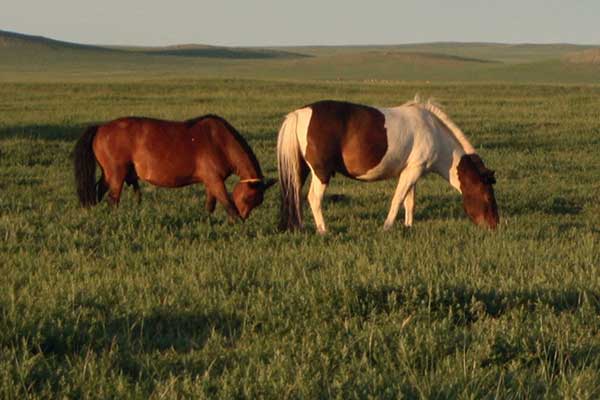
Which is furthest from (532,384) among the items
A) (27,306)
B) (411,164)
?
(411,164)

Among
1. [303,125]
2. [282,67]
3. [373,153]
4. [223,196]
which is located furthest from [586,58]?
[223,196]

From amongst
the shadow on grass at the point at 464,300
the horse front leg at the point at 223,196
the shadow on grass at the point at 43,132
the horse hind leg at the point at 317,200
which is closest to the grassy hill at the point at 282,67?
the shadow on grass at the point at 43,132

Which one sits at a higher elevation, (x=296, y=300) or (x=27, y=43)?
→ (x=296, y=300)

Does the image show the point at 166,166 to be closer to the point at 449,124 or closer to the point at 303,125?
the point at 303,125

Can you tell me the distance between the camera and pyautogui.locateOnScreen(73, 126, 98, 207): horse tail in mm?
11531

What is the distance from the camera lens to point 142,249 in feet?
28.6

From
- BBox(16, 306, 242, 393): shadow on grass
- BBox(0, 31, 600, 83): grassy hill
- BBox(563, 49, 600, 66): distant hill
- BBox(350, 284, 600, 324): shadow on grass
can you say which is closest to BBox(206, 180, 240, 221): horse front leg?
BBox(350, 284, 600, 324): shadow on grass

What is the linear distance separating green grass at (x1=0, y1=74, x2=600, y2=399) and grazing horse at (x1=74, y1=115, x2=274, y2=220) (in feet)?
1.13

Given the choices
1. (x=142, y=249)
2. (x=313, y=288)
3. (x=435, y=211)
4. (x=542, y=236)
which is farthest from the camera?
(x=435, y=211)

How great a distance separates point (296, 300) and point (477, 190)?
5598mm

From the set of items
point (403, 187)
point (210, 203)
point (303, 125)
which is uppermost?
point (303, 125)

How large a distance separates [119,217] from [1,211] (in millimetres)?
1796

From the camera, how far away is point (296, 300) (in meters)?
6.18

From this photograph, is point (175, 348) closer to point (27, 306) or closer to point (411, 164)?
point (27, 306)
